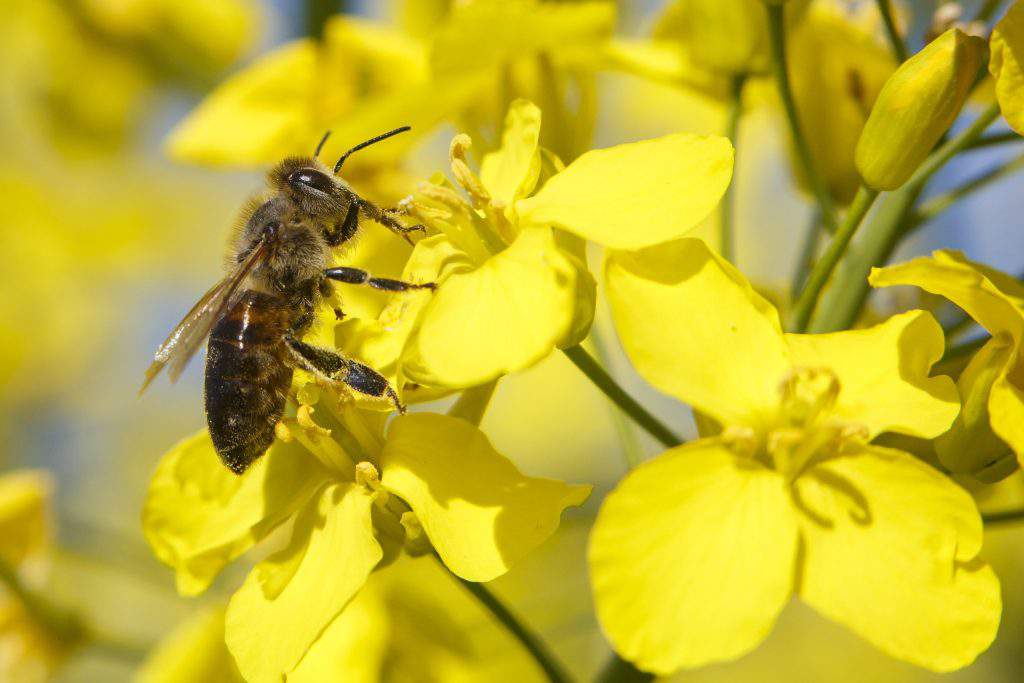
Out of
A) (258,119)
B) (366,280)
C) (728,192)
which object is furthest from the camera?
(258,119)

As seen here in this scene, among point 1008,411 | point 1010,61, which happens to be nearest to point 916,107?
point 1010,61

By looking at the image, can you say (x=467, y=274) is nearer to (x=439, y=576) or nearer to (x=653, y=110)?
(x=439, y=576)

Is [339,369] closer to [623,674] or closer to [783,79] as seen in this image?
[623,674]

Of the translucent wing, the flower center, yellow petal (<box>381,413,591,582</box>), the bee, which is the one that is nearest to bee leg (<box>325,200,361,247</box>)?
the bee

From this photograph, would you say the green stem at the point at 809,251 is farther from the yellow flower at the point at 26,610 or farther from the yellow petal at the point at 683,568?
the yellow flower at the point at 26,610

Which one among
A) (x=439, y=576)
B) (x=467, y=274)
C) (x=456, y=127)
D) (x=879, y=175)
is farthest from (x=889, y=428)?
(x=439, y=576)

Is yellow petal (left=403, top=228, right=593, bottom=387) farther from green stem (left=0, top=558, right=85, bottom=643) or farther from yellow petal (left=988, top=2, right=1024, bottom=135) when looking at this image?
green stem (left=0, top=558, right=85, bottom=643)

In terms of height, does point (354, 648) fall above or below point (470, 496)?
below
